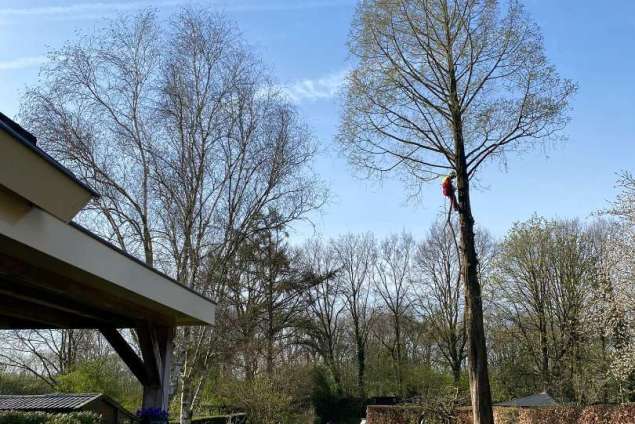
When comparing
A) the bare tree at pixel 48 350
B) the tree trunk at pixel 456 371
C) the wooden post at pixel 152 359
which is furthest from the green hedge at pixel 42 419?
the tree trunk at pixel 456 371

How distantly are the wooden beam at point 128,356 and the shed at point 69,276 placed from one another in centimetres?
1

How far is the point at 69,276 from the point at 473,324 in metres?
7.30

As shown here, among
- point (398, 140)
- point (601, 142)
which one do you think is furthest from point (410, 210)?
point (601, 142)

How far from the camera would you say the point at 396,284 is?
3275 centimetres

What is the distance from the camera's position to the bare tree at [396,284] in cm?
3164

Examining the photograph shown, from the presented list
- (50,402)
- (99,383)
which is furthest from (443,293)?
(50,402)

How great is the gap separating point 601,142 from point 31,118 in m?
10.7

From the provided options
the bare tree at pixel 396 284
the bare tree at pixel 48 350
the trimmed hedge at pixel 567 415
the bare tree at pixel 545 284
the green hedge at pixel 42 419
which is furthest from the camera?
the bare tree at pixel 396 284

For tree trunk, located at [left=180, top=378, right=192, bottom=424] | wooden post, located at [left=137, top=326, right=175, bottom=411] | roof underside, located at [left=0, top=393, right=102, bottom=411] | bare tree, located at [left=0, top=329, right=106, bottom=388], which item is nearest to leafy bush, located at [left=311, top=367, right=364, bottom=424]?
bare tree, located at [left=0, top=329, right=106, bottom=388]

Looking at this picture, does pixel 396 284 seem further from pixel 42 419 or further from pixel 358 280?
pixel 42 419

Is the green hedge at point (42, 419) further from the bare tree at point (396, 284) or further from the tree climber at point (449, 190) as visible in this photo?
the bare tree at point (396, 284)

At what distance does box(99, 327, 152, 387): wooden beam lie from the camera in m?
6.28

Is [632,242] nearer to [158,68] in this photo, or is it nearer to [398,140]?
[398,140]

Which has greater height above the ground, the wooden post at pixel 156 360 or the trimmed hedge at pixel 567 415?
the wooden post at pixel 156 360
